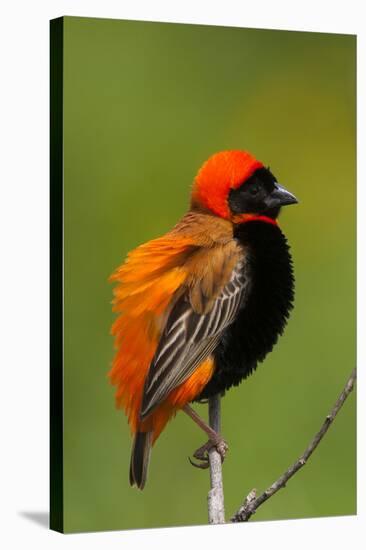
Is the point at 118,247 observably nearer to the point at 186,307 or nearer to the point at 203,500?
the point at 186,307

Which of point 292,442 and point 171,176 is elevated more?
point 171,176

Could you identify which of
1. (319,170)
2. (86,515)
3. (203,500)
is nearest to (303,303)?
(319,170)

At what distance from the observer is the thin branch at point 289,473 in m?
6.50

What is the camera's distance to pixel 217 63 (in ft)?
23.9

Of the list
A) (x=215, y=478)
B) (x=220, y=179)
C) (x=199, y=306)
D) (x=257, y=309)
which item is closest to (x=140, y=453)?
(x=215, y=478)

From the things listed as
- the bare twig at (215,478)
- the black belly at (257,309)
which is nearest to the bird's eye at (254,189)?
the black belly at (257,309)

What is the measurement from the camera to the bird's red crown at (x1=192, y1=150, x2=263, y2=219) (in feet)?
23.5

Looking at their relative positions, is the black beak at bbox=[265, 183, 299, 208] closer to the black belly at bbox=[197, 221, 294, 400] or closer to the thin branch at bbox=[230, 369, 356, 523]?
the black belly at bbox=[197, 221, 294, 400]

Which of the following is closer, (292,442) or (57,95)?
(57,95)

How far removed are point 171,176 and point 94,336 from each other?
3.43ft

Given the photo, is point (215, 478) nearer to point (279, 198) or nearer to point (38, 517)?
point (38, 517)

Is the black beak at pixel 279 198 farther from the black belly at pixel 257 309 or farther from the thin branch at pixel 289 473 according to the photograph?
the thin branch at pixel 289 473

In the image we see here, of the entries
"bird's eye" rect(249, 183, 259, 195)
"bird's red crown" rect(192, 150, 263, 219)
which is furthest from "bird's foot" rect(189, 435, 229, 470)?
"bird's eye" rect(249, 183, 259, 195)

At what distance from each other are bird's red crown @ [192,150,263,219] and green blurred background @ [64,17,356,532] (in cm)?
11
